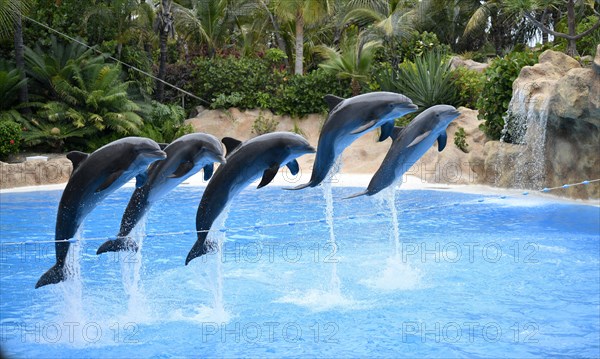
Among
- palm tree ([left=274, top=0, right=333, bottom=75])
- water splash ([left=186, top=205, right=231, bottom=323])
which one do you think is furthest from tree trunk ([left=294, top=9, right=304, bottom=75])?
water splash ([left=186, top=205, right=231, bottom=323])

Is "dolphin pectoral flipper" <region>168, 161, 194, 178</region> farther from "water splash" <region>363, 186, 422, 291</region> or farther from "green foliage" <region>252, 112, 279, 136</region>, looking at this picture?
"green foliage" <region>252, 112, 279, 136</region>

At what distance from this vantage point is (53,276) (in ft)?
14.7

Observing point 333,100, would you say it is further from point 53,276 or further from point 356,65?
point 356,65

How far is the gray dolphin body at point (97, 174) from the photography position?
4328mm

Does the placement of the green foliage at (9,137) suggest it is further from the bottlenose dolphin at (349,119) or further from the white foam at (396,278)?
the bottlenose dolphin at (349,119)

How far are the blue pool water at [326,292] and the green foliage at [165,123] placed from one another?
8.73m

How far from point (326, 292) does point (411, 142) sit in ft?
6.28

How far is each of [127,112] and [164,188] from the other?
13.9 m

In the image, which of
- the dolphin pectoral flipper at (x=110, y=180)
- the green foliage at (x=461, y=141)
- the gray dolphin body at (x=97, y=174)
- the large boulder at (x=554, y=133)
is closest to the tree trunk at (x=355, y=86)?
the green foliage at (x=461, y=141)

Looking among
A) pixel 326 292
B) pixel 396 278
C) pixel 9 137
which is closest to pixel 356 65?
pixel 9 137

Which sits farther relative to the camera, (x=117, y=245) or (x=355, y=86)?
(x=355, y=86)

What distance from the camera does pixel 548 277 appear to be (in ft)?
22.9

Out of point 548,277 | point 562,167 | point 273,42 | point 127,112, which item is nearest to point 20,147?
point 127,112

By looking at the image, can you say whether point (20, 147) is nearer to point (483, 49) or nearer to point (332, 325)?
point (332, 325)
